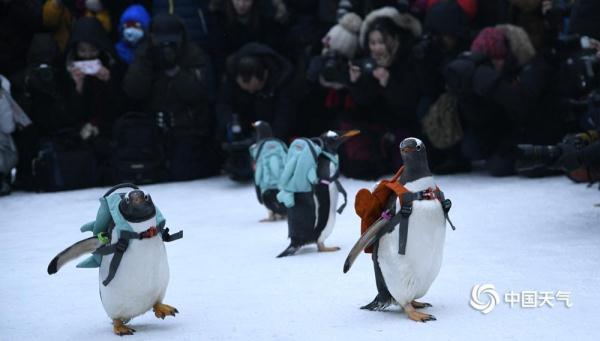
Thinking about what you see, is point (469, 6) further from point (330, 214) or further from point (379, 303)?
point (379, 303)

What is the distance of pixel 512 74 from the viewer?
341 inches

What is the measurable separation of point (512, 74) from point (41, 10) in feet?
13.4

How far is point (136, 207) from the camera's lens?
4.57 meters

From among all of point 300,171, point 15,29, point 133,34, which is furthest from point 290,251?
point 15,29

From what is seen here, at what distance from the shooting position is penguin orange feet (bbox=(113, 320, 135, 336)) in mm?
4617

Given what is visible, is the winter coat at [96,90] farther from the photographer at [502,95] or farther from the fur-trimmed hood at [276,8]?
the photographer at [502,95]

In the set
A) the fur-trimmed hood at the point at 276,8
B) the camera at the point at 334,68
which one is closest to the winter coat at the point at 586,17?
the camera at the point at 334,68

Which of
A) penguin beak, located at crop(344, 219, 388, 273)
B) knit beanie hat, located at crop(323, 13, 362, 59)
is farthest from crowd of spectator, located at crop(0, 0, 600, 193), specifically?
penguin beak, located at crop(344, 219, 388, 273)

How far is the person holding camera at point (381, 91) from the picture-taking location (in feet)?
29.8

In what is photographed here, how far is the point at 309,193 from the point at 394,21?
318cm

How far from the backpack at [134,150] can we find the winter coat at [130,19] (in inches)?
23.7

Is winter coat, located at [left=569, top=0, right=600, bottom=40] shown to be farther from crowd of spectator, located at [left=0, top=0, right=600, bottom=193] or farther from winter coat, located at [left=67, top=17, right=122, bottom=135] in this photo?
winter coat, located at [left=67, top=17, right=122, bottom=135]

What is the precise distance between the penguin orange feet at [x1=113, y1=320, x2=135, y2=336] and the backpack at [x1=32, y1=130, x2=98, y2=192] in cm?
514

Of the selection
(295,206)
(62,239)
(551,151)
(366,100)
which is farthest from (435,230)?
(366,100)
